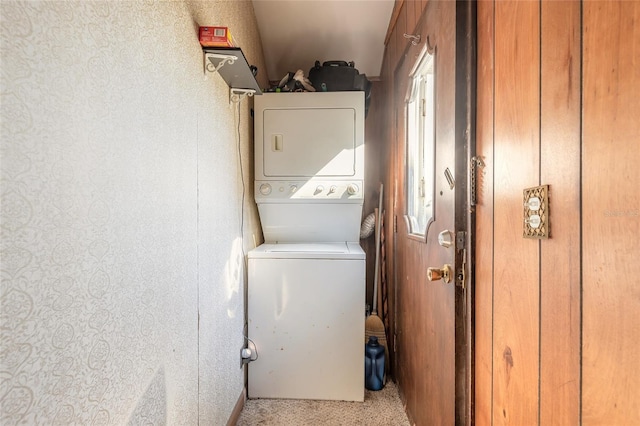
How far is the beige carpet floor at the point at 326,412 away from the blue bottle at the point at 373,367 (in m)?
0.07

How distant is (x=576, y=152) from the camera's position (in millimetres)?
618

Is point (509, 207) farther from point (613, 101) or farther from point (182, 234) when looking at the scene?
point (182, 234)

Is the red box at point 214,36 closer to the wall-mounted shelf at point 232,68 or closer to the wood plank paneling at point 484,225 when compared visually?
the wall-mounted shelf at point 232,68

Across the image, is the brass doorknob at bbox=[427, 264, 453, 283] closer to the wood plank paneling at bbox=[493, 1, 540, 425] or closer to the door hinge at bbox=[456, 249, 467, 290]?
the door hinge at bbox=[456, 249, 467, 290]

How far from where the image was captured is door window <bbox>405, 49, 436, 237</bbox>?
1426mm

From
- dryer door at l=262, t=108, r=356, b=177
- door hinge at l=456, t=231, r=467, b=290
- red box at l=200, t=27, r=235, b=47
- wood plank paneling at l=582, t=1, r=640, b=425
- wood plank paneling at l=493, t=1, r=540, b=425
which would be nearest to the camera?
wood plank paneling at l=582, t=1, r=640, b=425

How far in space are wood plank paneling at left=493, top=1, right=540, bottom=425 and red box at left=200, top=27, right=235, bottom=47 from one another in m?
0.98

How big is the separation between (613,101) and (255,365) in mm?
2080

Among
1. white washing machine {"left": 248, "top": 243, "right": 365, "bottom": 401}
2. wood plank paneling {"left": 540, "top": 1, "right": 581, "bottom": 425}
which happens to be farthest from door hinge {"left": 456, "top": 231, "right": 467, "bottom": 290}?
white washing machine {"left": 248, "top": 243, "right": 365, "bottom": 401}

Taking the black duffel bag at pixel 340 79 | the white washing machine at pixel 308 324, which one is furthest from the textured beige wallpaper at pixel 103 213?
the black duffel bag at pixel 340 79

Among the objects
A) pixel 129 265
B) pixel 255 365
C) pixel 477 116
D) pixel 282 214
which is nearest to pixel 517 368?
pixel 477 116

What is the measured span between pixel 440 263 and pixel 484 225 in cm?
30

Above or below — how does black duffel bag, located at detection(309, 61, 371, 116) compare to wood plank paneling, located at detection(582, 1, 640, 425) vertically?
above

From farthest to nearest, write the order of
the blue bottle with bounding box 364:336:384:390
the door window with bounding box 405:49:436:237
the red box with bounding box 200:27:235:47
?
the blue bottle with bounding box 364:336:384:390, the door window with bounding box 405:49:436:237, the red box with bounding box 200:27:235:47
